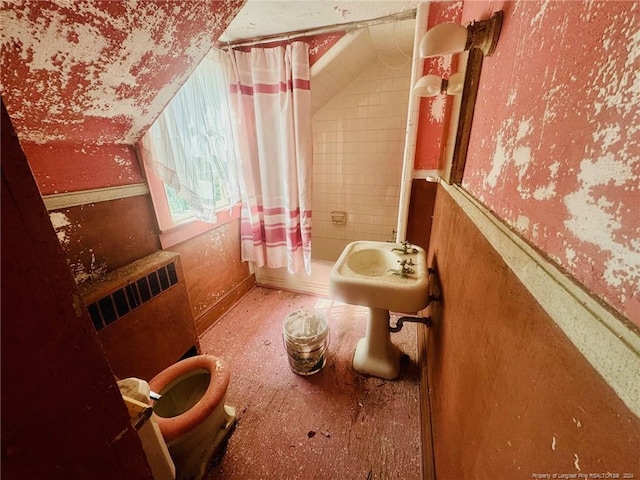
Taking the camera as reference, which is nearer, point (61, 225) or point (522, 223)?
point (522, 223)

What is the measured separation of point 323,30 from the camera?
141 centimetres

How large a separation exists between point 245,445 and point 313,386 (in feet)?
1.36

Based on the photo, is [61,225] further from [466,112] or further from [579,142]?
[466,112]

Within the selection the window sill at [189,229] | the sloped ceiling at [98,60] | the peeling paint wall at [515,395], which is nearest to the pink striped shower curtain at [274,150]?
the window sill at [189,229]

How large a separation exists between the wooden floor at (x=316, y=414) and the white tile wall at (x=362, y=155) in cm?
116

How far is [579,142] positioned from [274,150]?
1.66 m

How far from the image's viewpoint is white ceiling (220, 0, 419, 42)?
46.1 inches

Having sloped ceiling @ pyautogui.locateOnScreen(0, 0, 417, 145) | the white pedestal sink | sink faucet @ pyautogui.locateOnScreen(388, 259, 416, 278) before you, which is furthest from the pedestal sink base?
sloped ceiling @ pyautogui.locateOnScreen(0, 0, 417, 145)

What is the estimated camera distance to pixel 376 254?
143 cm

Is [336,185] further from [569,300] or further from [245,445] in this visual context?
[569,300]

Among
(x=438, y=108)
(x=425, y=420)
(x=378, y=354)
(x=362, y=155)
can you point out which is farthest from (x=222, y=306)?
(x=438, y=108)

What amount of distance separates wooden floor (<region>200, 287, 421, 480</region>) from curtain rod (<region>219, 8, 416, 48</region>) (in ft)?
6.37

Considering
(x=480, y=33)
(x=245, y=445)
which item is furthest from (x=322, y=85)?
(x=245, y=445)

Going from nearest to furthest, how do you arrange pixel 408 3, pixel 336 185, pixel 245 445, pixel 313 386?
1. pixel 245 445
2. pixel 408 3
3. pixel 313 386
4. pixel 336 185
